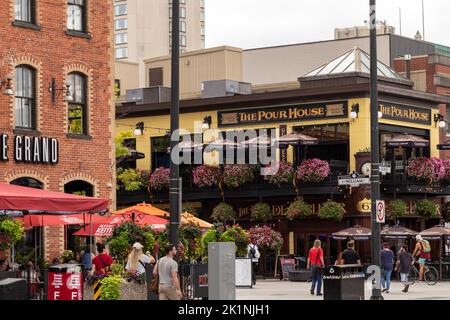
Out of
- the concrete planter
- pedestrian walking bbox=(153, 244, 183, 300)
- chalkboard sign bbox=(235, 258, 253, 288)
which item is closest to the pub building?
chalkboard sign bbox=(235, 258, 253, 288)

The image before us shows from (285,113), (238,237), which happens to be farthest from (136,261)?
(285,113)

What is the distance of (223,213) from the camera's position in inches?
2096

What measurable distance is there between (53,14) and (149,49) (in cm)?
10437

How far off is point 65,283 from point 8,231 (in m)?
2.06

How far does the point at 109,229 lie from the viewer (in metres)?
33.9

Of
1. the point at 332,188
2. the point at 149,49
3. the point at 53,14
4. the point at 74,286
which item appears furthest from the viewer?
the point at 149,49

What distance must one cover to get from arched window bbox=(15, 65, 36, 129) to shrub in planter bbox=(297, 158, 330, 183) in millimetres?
17285

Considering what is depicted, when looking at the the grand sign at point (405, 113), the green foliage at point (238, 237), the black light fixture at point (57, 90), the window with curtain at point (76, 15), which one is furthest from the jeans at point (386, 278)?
the the grand sign at point (405, 113)

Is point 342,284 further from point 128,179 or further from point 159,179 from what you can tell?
point 159,179

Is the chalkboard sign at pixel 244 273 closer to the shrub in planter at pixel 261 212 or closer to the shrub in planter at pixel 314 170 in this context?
the shrub in planter at pixel 314 170

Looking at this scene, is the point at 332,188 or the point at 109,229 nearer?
the point at 109,229

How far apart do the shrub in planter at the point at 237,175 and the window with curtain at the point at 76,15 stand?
52.6ft
